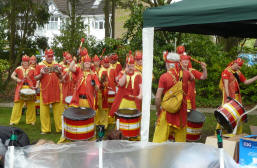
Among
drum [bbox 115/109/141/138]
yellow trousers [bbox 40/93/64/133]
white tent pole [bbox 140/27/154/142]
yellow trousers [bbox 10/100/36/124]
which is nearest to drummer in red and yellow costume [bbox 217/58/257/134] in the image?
drum [bbox 115/109/141/138]

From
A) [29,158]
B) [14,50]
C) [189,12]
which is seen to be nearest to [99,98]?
[189,12]

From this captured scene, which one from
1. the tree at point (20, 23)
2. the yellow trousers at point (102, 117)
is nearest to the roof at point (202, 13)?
the yellow trousers at point (102, 117)

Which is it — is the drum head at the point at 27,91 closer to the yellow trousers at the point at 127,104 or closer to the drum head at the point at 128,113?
the yellow trousers at the point at 127,104

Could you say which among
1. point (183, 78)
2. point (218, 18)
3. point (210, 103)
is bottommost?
point (210, 103)

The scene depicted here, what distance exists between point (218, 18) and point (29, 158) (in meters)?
2.81

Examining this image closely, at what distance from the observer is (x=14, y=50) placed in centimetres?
1719

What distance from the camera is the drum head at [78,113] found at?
19.7 ft

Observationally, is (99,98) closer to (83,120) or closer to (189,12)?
(83,120)

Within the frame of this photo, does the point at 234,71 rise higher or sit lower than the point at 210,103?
higher

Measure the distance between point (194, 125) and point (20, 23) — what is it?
45.5ft

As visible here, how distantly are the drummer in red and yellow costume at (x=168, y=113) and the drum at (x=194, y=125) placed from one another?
0.92m

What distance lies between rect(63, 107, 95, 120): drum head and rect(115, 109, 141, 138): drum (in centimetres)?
56

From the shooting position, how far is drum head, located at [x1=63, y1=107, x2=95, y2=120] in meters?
6.00

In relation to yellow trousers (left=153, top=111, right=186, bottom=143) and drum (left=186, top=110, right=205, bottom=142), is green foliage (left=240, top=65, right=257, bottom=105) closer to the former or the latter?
drum (left=186, top=110, right=205, bottom=142)
